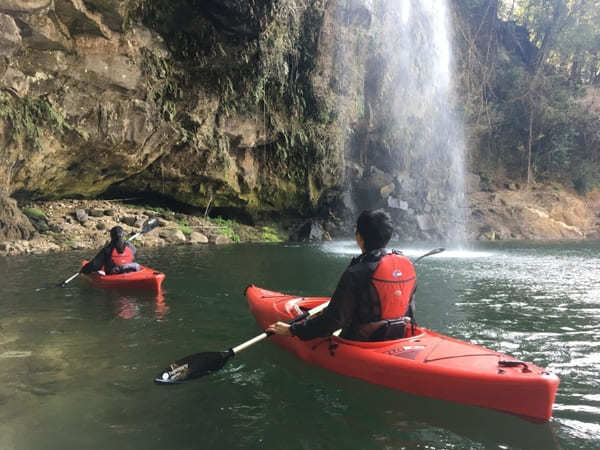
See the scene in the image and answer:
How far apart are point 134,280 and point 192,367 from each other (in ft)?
12.7

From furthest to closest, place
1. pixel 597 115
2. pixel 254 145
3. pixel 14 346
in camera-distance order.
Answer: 1. pixel 597 115
2. pixel 254 145
3. pixel 14 346

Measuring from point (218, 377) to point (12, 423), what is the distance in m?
1.50

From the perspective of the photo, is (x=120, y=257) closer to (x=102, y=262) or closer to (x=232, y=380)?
(x=102, y=262)

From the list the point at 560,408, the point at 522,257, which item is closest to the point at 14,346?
the point at 560,408

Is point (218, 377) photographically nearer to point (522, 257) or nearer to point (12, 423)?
point (12, 423)

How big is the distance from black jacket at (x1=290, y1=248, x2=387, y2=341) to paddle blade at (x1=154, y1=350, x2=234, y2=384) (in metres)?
0.82

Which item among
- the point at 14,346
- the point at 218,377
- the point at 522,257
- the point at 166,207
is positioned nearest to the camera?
the point at 218,377

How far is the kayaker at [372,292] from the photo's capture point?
3.24 m

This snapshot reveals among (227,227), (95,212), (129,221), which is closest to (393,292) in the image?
(129,221)

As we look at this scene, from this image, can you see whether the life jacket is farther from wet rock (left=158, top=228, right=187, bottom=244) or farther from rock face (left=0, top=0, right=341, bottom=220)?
wet rock (left=158, top=228, right=187, bottom=244)

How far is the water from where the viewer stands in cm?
266

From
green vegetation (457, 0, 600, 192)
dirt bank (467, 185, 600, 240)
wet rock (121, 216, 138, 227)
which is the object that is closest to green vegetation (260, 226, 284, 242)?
wet rock (121, 216, 138, 227)

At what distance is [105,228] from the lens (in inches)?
563

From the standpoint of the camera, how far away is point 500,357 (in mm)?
3076
